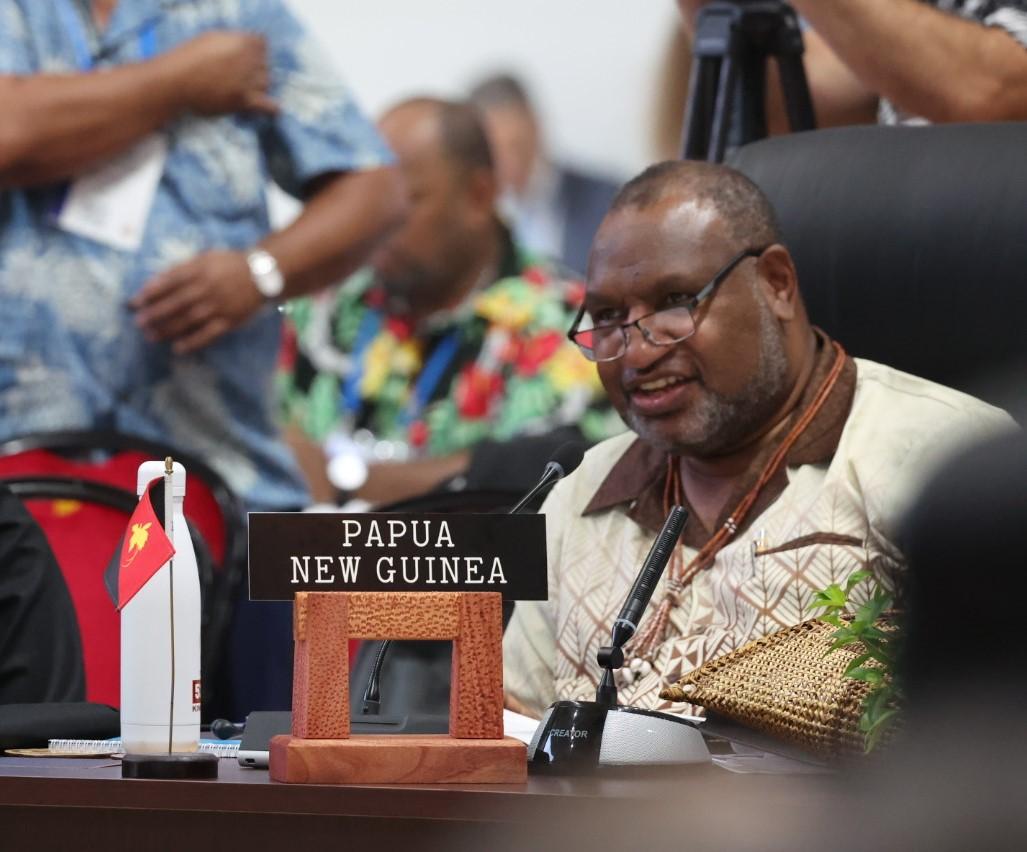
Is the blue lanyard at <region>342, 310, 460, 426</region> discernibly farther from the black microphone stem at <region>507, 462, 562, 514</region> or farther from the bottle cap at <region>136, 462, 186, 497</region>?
the bottle cap at <region>136, 462, 186, 497</region>

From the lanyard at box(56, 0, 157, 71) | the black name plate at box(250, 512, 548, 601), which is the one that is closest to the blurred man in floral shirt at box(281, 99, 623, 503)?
the lanyard at box(56, 0, 157, 71)

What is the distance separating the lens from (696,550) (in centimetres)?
198

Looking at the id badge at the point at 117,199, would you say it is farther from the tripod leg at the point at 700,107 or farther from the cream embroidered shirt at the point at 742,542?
the cream embroidered shirt at the point at 742,542

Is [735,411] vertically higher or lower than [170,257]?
Result: higher

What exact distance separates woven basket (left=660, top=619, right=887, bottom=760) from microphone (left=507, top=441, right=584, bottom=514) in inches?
9.6

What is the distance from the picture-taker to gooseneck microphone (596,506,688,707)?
3.99 feet

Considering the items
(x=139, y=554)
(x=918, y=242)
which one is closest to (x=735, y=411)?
(x=918, y=242)

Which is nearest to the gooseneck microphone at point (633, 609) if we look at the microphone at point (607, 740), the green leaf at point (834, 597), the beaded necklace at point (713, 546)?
the microphone at point (607, 740)

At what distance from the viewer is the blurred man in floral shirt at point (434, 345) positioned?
11.8 ft

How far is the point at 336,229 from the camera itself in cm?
358

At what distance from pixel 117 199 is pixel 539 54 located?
996 mm

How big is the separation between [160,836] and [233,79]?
2.59 m

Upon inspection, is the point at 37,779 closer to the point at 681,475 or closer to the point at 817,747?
the point at 817,747

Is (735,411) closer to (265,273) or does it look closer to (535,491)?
(535,491)
